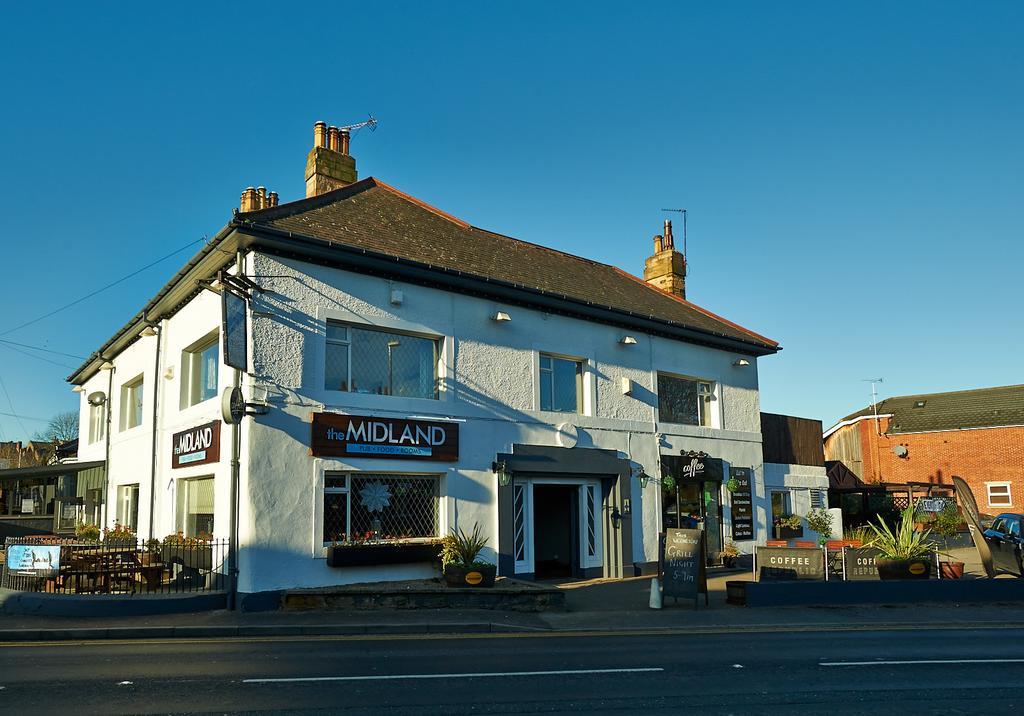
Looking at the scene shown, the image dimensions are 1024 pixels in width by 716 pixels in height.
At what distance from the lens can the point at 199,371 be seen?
18.1m

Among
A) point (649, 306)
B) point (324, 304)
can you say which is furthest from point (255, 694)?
point (649, 306)

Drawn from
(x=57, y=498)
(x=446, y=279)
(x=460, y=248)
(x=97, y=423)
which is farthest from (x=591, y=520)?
(x=57, y=498)

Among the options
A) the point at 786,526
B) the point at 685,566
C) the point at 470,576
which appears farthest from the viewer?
the point at 786,526

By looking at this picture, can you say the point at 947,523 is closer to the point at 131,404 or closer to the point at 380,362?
the point at 380,362

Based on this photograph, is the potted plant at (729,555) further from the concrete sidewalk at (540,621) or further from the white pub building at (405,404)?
the concrete sidewalk at (540,621)

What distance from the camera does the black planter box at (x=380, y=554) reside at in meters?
14.8

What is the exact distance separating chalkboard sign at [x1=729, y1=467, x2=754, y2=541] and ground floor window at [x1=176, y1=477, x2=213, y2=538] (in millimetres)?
13913

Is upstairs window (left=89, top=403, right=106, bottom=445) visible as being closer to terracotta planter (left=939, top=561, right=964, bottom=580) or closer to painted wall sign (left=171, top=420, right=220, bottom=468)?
painted wall sign (left=171, top=420, right=220, bottom=468)

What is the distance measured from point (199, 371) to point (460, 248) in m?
6.52

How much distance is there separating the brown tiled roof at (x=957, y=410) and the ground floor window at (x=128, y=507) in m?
37.7

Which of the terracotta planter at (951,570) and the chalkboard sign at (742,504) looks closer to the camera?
the terracotta planter at (951,570)

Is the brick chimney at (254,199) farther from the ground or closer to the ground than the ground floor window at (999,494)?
farther from the ground

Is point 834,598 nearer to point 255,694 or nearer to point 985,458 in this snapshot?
point 255,694

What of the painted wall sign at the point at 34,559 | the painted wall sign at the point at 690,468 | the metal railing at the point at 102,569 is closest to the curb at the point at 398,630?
the metal railing at the point at 102,569
